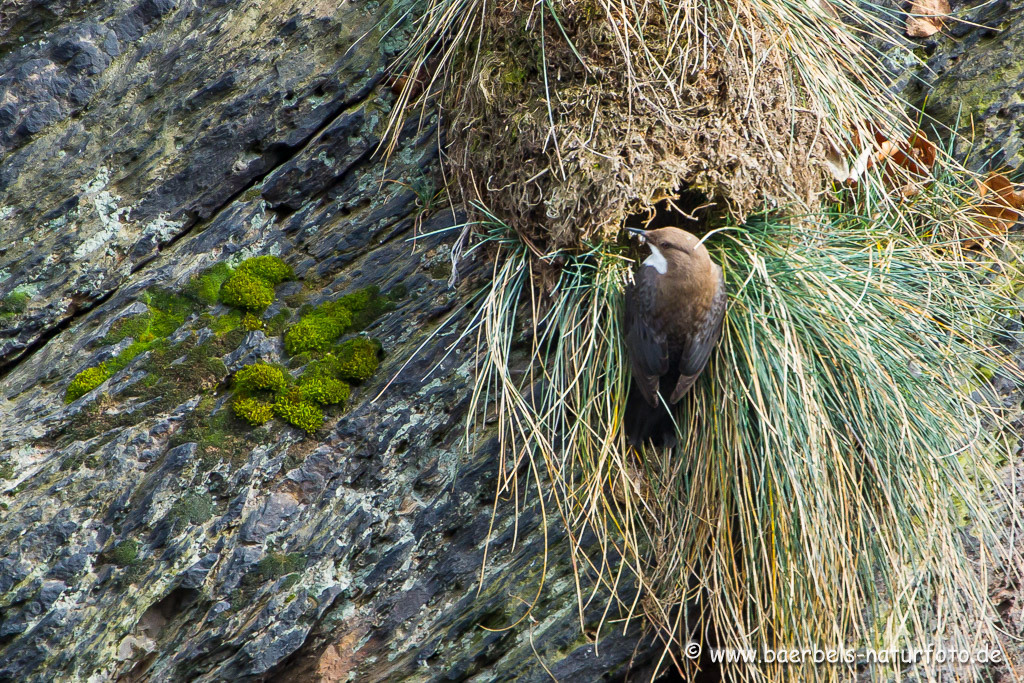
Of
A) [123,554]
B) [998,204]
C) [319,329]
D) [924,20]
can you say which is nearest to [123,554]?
[123,554]

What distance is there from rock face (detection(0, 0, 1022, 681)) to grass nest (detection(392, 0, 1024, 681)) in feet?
0.94

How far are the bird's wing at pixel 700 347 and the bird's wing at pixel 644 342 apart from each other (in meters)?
0.07

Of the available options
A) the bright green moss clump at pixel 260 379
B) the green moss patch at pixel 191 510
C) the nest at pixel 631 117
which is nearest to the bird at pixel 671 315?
the nest at pixel 631 117

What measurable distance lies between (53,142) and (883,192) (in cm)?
395

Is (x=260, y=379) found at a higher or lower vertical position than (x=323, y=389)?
higher

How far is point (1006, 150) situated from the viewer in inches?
134

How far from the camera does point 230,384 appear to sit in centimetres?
302

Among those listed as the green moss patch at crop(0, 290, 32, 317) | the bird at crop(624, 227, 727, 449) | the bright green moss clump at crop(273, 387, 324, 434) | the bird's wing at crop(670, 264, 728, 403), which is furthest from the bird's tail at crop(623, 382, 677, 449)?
the green moss patch at crop(0, 290, 32, 317)

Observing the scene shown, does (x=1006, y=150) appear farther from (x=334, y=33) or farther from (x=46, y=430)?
(x=46, y=430)

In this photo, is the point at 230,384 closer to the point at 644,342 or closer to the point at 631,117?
the point at 644,342

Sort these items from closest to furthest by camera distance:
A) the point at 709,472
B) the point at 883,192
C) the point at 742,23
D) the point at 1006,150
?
the point at 709,472 < the point at 742,23 < the point at 883,192 < the point at 1006,150

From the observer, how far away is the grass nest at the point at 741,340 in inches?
101

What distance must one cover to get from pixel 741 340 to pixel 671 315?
32 cm

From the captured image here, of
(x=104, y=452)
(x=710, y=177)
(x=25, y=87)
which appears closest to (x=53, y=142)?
(x=25, y=87)
